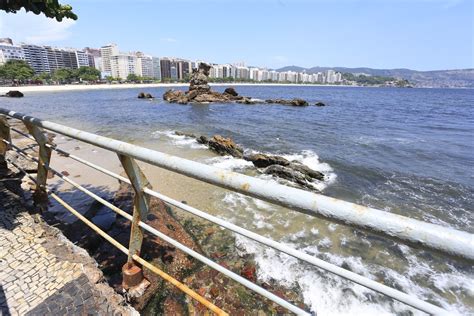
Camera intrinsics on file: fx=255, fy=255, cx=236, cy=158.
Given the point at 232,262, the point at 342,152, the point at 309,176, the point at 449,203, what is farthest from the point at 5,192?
the point at 342,152

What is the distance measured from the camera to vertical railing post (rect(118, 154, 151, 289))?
196 centimetres

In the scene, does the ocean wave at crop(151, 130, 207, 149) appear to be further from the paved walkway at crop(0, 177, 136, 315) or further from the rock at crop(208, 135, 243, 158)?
the paved walkway at crop(0, 177, 136, 315)

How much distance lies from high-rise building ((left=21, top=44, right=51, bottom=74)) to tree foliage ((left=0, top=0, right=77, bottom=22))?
179139mm

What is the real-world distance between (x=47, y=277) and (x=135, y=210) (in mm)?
1279

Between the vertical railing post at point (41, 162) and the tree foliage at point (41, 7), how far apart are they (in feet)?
5.43

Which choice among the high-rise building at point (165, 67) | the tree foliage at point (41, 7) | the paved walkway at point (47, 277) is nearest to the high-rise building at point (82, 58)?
the high-rise building at point (165, 67)

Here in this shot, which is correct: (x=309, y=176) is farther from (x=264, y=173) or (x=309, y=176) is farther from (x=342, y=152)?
(x=342, y=152)

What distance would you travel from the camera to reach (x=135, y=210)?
217cm

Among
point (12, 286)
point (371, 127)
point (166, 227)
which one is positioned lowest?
point (371, 127)

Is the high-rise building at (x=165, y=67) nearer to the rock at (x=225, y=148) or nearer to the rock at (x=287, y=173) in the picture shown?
the rock at (x=225, y=148)

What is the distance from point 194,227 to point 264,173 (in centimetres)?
555

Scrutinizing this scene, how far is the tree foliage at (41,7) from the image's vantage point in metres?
3.30

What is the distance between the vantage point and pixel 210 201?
7785 millimetres

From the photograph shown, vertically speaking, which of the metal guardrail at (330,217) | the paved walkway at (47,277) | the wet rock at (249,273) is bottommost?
the wet rock at (249,273)
